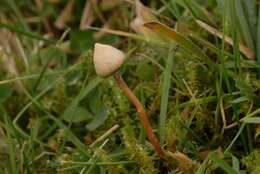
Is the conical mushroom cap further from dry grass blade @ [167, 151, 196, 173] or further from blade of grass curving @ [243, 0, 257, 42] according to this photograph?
blade of grass curving @ [243, 0, 257, 42]

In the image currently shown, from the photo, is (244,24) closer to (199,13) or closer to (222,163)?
(199,13)

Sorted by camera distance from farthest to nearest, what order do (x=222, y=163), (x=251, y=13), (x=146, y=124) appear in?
(x=251, y=13), (x=146, y=124), (x=222, y=163)

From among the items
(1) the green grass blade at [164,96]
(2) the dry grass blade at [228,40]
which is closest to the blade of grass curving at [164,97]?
(1) the green grass blade at [164,96]

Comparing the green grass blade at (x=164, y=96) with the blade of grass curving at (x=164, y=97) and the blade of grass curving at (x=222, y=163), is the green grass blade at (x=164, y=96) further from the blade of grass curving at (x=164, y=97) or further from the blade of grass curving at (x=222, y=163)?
the blade of grass curving at (x=222, y=163)

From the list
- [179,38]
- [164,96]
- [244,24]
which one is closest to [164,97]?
[164,96]

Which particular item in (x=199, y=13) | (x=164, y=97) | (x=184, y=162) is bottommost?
(x=184, y=162)
